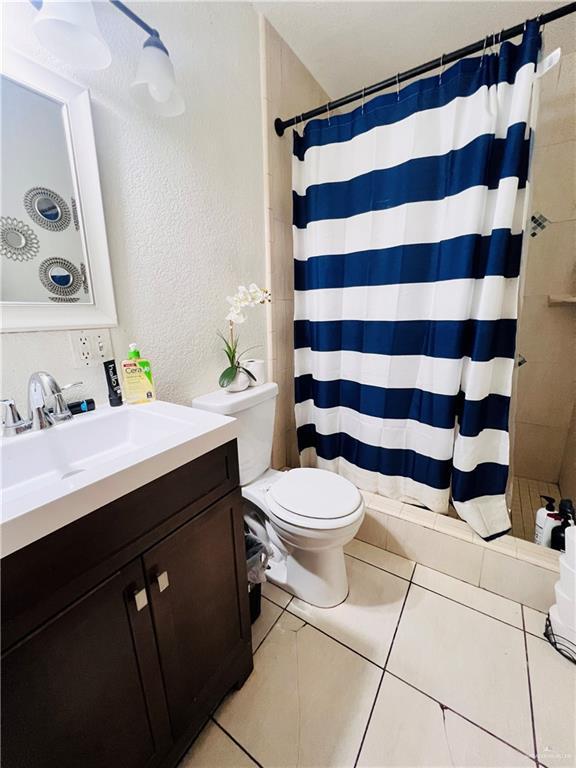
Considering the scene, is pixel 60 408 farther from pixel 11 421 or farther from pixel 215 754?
pixel 215 754

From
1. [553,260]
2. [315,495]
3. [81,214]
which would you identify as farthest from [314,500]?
[553,260]

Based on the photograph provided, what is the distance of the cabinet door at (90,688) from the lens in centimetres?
49

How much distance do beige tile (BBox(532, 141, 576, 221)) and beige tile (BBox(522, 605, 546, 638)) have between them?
1895 mm

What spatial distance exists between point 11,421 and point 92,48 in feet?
3.05

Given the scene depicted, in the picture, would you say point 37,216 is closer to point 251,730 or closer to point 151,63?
point 151,63

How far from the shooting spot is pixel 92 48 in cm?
78

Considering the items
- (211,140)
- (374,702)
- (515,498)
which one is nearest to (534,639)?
(374,702)

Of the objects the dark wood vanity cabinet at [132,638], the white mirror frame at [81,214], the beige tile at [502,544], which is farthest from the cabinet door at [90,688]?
the beige tile at [502,544]

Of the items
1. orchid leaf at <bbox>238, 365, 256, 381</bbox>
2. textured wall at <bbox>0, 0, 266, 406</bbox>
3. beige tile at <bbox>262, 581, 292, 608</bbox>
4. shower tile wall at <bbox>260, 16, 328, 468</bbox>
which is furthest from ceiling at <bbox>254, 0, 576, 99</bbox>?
beige tile at <bbox>262, 581, 292, 608</bbox>

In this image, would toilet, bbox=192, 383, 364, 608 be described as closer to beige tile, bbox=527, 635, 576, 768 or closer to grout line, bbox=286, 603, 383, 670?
grout line, bbox=286, 603, 383, 670

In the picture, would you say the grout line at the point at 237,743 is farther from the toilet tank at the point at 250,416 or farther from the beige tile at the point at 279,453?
the beige tile at the point at 279,453

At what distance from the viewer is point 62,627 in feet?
1.74

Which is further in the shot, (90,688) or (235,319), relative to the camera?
(235,319)

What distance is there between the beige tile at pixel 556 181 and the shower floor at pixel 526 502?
5.00 feet
